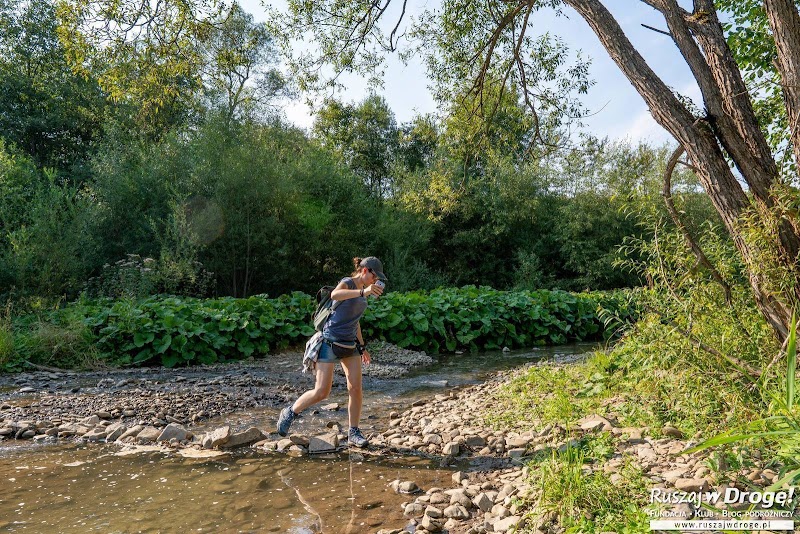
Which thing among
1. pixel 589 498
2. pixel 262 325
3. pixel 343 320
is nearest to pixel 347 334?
pixel 343 320

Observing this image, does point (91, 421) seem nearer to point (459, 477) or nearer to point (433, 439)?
point (433, 439)

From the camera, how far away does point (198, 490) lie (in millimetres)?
4180

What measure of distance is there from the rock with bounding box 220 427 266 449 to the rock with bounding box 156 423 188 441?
53 centimetres

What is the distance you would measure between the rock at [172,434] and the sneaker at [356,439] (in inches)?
63.1

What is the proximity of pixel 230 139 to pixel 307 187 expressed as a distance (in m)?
Result: 2.68

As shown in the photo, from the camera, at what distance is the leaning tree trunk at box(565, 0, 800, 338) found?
420 centimetres

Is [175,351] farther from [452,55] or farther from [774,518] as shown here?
[774,518]

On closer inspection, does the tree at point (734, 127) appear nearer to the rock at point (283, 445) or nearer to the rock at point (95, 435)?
the rock at point (283, 445)

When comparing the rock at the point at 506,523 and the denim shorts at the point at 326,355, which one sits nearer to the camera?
the rock at the point at 506,523

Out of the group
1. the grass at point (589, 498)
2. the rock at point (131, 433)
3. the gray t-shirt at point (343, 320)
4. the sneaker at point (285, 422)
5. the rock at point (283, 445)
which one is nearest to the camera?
the grass at point (589, 498)

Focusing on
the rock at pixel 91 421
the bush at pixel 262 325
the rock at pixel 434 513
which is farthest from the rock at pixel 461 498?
the bush at pixel 262 325

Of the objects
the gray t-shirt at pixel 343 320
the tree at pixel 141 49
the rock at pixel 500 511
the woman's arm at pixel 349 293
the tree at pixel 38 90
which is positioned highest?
the tree at pixel 38 90

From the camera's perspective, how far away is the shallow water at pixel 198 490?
12.0 feet

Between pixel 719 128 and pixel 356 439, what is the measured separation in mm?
3979
